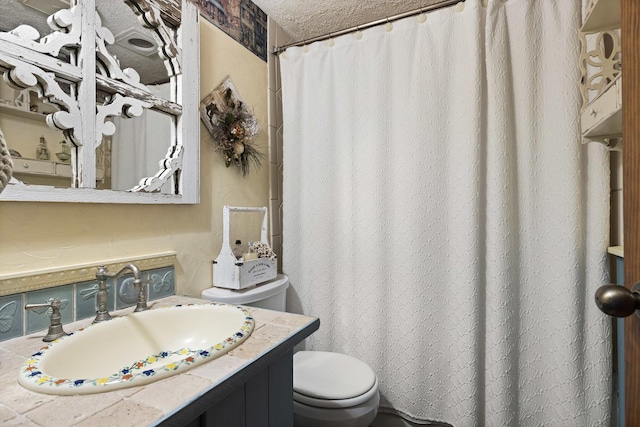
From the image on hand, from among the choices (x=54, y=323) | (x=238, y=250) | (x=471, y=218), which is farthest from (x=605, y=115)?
(x=54, y=323)

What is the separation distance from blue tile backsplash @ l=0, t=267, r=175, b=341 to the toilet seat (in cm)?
60

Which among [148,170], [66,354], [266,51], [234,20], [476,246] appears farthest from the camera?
[266,51]

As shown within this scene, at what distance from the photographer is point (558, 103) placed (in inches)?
46.8

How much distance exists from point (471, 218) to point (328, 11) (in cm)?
125

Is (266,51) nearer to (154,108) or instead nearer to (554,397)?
(154,108)

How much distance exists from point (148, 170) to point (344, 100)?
910 millimetres

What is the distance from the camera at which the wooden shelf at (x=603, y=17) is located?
0.85 metres

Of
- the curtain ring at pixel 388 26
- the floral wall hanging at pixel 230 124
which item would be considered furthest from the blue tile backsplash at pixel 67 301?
the curtain ring at pixel 388 26

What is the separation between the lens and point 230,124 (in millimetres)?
1412

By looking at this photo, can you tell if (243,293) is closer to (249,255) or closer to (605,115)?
(249,255)

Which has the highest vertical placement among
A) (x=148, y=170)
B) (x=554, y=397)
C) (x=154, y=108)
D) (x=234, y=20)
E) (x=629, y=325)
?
(x=234, y=20)

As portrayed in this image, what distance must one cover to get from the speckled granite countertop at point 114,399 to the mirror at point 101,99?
452mm

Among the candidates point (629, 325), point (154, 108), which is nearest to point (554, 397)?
point (629, 325)

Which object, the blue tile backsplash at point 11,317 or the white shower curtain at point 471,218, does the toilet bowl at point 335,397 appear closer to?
the white shower curtain at point 471,218
